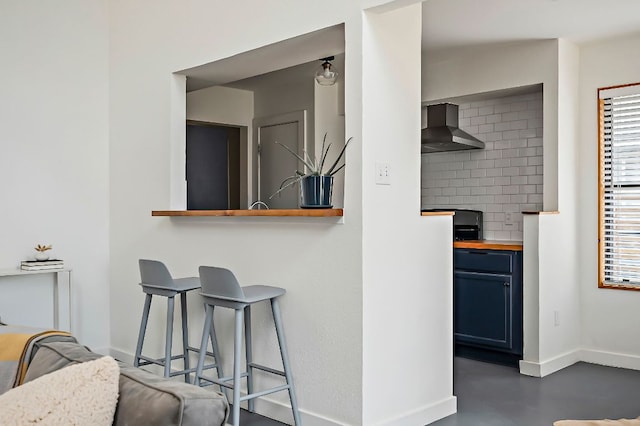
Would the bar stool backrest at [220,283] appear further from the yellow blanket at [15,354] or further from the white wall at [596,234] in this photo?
the white wall at [596,234]

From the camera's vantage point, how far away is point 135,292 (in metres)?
4.73

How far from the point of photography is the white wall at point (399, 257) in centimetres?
320

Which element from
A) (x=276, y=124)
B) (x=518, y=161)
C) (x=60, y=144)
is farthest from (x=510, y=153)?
(x=60, y=144)

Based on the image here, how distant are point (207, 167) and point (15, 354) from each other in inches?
177

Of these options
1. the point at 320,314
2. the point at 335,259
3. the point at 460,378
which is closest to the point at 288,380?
the point at 320,314

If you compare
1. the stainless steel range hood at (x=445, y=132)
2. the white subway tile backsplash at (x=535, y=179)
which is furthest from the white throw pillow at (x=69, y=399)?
the white subway tile backsplash at (x=535, y=179)

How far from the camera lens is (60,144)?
476 centimetres

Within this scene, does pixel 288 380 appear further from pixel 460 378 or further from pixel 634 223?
pixel 634 223

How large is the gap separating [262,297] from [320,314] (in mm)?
319

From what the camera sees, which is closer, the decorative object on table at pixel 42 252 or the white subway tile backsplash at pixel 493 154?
the decorative object on table at pixel 42 252

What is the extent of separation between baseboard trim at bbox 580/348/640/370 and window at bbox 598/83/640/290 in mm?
515

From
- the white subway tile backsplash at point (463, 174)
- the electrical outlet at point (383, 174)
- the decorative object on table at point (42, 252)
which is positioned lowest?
the decorative object on table at point (42, 252)

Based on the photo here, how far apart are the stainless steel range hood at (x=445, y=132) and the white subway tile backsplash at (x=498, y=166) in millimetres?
196

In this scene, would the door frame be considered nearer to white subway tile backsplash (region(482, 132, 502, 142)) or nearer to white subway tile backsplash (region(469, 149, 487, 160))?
white subway tile backsplash (region(469, 149, 487, 160))
